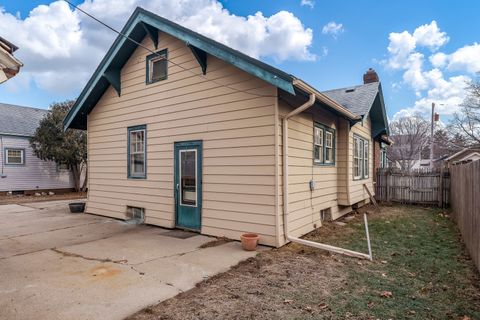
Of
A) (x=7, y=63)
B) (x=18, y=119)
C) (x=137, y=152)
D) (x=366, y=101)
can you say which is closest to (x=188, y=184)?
(x=137, y=152)

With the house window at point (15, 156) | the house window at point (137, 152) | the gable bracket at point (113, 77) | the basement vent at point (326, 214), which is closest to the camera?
the house window at point (137, 152)

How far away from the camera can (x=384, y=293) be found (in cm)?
388

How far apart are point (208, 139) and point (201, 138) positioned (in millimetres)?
217

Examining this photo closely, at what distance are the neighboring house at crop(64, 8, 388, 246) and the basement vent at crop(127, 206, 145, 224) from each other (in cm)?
6

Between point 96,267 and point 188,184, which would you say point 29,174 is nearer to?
point 188,184

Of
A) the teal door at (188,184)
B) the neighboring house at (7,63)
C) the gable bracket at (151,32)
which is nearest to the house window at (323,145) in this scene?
the teal door at (188,184)

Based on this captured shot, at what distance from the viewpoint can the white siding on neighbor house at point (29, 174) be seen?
17094 mm

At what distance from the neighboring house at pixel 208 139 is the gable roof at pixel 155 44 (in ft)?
0.09

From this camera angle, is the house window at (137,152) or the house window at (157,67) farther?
the house window at (137,152)

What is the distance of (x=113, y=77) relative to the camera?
888 cm

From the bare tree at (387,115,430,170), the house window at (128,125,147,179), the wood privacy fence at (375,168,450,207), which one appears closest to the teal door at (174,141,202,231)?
the house window at (128,125,147,179)

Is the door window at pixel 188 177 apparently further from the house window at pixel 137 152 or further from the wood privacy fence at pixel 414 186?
the wood privacy fence at pixel 414 186

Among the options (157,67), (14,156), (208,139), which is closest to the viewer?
(208,139)

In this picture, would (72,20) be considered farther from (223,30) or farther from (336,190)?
(336,190)
